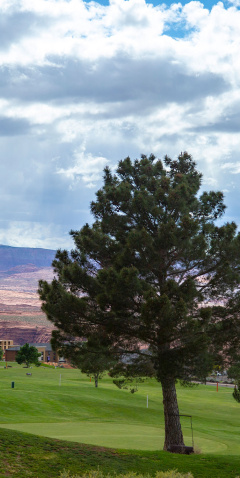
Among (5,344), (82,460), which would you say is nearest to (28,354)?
(5,344)

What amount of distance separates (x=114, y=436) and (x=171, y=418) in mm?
4533

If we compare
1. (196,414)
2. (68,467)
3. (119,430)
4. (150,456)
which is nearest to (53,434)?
(119,430)

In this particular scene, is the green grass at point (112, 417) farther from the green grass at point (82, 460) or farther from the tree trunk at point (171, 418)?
the green grass at point (82, 460)

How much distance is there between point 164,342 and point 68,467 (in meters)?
8.65

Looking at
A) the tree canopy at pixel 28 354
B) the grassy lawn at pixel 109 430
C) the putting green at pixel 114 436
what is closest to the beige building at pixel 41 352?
the tree canopy at pixel 28 354

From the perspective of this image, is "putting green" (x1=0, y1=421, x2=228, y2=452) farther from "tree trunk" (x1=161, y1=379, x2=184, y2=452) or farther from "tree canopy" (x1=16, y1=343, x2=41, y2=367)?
"tree canopy" (x1=16, y1=343, x2=41, y2=367)

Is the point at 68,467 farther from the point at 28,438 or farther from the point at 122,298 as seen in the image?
the point at 122,298

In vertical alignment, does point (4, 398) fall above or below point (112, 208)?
below

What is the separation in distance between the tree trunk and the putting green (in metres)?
0.98

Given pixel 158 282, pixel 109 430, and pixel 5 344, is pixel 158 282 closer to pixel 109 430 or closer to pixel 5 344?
pixel 109 430

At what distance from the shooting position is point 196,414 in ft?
190

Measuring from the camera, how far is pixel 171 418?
92.3 ft

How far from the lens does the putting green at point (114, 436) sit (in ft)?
91.4

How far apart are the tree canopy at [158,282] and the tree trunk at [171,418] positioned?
49 millimetres
